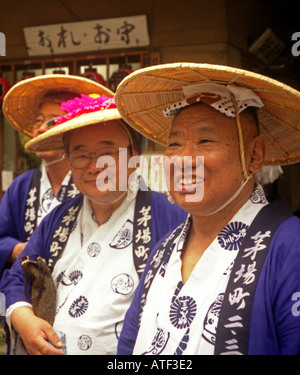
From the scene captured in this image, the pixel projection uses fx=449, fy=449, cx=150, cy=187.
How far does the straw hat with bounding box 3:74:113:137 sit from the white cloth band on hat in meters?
1.21

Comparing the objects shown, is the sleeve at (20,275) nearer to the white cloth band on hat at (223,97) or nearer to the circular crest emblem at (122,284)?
the circular crest emblem at (122,284)

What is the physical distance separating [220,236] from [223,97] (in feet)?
1.54

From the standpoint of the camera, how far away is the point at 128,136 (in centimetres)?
214

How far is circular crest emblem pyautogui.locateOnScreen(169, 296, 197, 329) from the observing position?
139 centimetres

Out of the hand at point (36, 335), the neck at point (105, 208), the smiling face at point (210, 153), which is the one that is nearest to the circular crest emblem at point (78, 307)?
the hand at point (36, 335)

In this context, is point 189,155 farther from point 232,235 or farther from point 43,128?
point 43,128

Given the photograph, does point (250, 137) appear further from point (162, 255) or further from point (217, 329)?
point (217, 329)

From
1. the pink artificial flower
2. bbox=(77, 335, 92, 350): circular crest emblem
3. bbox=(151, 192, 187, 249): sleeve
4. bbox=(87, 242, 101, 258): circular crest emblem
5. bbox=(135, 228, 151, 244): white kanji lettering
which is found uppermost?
the pink artificial flower

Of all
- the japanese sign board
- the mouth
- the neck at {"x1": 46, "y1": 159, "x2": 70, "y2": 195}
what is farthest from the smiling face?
the japanese sign board

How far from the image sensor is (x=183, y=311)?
1417 mm

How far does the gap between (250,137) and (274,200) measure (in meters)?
0.23

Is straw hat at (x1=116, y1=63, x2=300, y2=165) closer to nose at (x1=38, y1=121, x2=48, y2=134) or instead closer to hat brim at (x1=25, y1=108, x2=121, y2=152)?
hat brim at (x1=25, y1=108, x2=121, y2=152)

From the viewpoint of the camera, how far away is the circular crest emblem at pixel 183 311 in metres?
1.39
